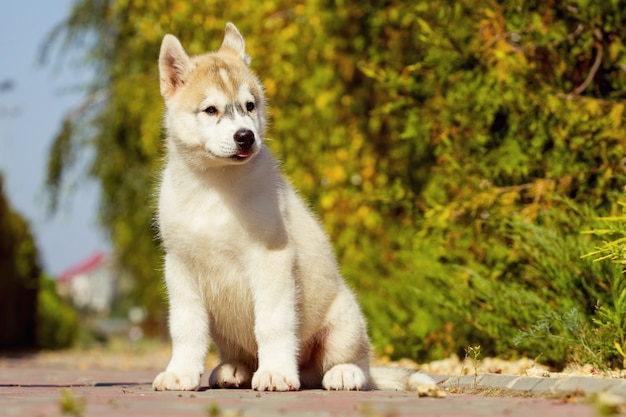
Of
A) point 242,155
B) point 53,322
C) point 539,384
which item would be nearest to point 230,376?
point 242,155

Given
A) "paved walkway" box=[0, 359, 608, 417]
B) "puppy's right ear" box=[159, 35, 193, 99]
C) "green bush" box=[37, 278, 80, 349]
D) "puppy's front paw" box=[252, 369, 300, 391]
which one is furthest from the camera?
"green bush" box=[37, 278, 80, 349]

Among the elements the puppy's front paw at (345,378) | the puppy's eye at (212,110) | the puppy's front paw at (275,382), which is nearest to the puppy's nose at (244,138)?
the puppy's eye at (212,110)

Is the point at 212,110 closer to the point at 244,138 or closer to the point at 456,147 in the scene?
the point at 244,138

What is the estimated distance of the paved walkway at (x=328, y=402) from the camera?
3791 mm

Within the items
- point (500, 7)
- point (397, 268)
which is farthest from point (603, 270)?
point (397, 268)

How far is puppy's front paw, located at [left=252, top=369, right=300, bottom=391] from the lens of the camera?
16.6 ft

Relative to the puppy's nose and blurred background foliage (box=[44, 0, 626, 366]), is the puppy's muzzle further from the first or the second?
blurred background foliage (box=[44, 0, 626, 366])

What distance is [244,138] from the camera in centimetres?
530

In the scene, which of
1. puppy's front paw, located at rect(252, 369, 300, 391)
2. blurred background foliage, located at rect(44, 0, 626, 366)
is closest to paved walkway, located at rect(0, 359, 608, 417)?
puppy's front paw, located at rect(252, 369, 300, 391)

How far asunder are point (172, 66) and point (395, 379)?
2198 millimetres

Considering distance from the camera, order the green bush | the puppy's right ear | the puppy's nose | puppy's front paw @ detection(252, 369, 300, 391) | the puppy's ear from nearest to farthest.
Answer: puppy's front paw @ detection(252, 369, 300, 391)
the puppy's nose
the puppy's right ear
the puppy's ear
the green bush

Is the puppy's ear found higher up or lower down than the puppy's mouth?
higher up

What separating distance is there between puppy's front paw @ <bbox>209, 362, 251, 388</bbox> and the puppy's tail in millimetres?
722

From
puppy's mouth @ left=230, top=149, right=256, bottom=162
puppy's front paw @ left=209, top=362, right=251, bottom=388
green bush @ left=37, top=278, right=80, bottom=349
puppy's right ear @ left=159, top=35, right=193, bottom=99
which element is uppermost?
puppy's right ear @ left=159, top=35, right=193, bottom=99
